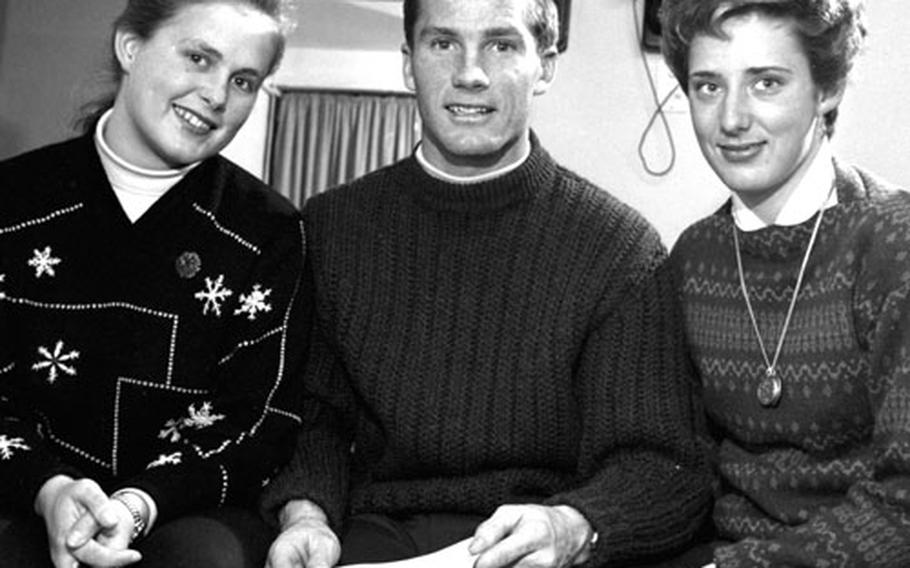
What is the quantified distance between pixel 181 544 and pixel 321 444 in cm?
32

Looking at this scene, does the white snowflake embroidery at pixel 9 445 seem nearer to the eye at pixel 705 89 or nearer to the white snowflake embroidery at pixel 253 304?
the white snowflake embroidery at pixel 253 304

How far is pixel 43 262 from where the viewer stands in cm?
151

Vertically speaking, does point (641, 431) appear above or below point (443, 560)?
above

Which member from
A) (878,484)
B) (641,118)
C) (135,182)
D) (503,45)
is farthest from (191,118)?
(641,118)

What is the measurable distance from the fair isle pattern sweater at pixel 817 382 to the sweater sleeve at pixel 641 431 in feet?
0.11

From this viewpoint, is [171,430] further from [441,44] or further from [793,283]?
[793,283]

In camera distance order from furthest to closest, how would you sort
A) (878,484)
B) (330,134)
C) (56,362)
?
(330,134)
(56,362)
(878,484)

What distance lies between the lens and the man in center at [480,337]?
Answer: 1.51m

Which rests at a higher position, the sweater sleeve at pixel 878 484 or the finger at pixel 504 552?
the sweater sleeve at pixel 878 484

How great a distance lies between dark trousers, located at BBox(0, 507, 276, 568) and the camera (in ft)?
4.30

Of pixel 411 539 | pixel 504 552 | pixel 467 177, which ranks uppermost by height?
pixel 467 177

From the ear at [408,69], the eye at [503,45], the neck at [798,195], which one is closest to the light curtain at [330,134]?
the ear at [408,69]

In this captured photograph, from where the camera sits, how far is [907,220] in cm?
132

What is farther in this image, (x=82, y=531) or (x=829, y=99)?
(x=829, y=99)
